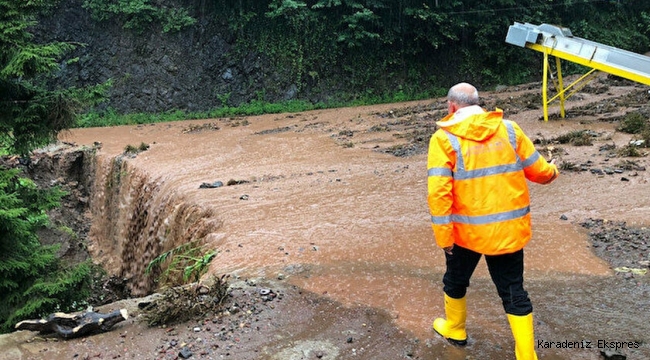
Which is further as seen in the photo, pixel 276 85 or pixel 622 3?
pixel 622 3

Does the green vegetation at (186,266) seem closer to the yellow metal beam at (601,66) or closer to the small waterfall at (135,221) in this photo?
the small waterfall at (135,221)

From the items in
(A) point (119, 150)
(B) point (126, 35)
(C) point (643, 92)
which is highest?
(B) point (126, 35)

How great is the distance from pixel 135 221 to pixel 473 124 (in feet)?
30.9

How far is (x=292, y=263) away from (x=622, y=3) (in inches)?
1138

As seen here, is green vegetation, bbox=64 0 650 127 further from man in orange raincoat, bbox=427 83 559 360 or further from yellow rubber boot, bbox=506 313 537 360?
yellow rubber boot, bbox=506 313 537 360

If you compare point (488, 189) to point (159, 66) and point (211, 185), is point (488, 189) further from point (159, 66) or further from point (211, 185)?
point (159, 66)

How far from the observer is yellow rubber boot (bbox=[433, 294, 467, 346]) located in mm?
3848

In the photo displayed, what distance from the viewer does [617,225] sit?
21.2ft

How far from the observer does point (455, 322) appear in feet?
12.7

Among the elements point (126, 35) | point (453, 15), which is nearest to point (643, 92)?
point (453, 15)

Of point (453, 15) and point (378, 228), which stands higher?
point (453, 15)

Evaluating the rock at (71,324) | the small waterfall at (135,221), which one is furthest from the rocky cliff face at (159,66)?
the rock at (71,324)

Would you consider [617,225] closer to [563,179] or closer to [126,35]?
[563,179]

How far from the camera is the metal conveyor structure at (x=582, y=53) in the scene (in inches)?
449
